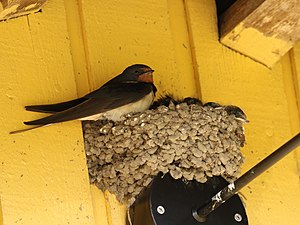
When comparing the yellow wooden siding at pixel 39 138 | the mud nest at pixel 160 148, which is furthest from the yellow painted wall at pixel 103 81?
the mud nest at pixel 160 148

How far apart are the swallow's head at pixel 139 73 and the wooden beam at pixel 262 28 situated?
1.41 feet

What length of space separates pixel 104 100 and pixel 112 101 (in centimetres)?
9

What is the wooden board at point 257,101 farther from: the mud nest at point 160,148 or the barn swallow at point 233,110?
the mud nest at point 160,148

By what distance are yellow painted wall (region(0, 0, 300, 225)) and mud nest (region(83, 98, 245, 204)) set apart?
110mm

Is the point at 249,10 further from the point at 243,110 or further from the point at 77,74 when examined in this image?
the point at 77,74

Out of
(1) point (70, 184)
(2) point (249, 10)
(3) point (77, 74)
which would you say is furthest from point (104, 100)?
(2) point (249, 10)

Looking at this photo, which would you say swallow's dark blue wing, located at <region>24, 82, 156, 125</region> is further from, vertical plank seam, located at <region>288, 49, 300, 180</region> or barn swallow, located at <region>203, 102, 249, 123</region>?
vertical plank seam, located at <region>288, 49, 300, 180</region>

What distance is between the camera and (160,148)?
437 centimetres

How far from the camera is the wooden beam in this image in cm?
475

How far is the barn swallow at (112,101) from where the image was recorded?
163 inches

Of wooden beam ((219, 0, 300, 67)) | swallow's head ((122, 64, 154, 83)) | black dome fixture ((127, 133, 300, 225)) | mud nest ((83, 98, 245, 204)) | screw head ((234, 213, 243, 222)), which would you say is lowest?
Result: screw head ((234, 213, 243, 222))

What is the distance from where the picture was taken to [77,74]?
443 centimetres

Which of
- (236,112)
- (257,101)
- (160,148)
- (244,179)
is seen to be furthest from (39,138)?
(257,101)

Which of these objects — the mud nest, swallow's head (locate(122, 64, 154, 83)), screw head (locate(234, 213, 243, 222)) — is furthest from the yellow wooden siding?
screw head (locate(234, 213, 243, 222))
